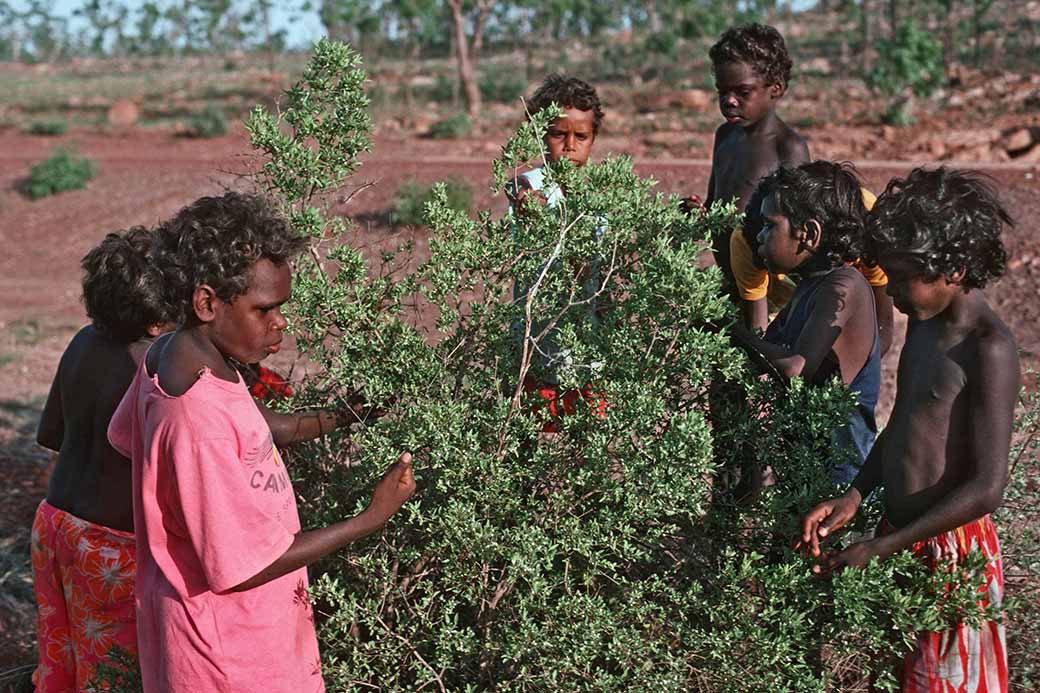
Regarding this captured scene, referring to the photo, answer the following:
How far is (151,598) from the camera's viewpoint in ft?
7.25

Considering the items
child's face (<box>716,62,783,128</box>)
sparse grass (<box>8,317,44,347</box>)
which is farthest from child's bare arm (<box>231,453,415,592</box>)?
sparse grass (<box>8,317,44,347</box>)

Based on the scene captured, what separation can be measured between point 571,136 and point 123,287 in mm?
1535

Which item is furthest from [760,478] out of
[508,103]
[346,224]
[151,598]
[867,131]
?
[508,103]

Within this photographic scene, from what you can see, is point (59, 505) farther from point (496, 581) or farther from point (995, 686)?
point (995, 686)

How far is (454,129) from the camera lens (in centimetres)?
1895

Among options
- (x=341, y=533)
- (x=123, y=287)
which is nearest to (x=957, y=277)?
(x=341, y=533)

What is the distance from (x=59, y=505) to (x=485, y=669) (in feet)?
3.92

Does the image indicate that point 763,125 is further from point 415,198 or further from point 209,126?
point 209,126

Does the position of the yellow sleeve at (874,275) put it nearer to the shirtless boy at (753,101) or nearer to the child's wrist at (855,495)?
the shirtless boy at (753,101)

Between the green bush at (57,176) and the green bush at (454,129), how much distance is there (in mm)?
5650

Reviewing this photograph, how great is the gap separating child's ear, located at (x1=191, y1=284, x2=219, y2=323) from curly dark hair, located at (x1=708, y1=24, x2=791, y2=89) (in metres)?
2.04

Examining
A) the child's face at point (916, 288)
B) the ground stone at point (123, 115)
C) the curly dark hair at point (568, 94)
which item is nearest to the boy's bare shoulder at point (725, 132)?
the curly dark hair at point (568, 94)

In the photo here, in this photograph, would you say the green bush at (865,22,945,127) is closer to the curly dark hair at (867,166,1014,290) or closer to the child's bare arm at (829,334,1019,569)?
the curly dark hair at (867,166,1014,290)

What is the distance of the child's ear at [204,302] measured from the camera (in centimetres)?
215
